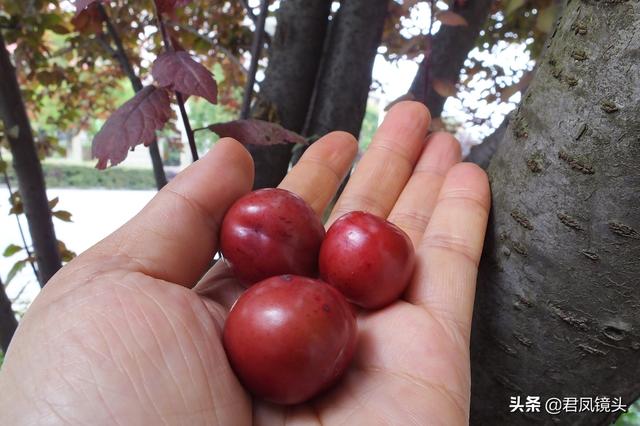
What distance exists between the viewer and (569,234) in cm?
78

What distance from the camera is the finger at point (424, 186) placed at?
1230 millimetres

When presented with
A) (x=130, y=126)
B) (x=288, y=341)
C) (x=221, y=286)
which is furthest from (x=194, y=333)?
(x=130, y=126)

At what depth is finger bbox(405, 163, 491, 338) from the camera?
929 millimetres

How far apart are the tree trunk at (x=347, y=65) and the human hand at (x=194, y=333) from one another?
658mm

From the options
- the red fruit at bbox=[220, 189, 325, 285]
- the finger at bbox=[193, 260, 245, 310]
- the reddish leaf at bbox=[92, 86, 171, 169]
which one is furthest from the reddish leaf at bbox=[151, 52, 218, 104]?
the finger at bbox=[193, 260, 245, 310]

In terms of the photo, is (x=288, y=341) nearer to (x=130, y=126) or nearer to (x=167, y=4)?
(x=130, y=126)

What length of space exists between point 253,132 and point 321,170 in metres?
0.32

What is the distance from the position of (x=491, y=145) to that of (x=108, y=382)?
3.42 feet

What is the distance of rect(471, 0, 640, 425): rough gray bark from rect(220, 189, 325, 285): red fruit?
346mm

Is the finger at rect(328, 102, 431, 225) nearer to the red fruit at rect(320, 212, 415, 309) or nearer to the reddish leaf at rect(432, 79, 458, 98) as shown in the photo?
the reddish leaf at rect(432, 79, 458, 98)

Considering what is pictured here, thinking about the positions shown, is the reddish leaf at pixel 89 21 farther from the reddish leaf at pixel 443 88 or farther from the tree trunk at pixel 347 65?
the reddish leaf at pixel 443 88

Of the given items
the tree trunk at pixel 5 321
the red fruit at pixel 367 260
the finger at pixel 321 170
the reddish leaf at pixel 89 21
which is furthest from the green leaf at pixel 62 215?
the red fruit at pixel 367 260

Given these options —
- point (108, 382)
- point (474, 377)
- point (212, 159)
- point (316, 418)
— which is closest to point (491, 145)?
point (474, 377)

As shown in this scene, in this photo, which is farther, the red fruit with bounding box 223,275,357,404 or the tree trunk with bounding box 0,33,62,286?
the tree trunk with bounding box 0,33,62,286
